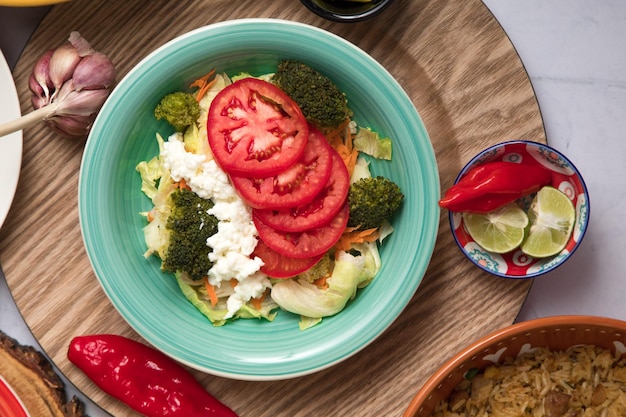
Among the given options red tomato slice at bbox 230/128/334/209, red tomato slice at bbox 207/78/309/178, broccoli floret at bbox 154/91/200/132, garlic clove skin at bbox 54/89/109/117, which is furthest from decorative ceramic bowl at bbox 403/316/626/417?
garlic clove skin at bbox 54/89/109/117

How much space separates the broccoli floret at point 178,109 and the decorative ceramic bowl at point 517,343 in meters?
1.24

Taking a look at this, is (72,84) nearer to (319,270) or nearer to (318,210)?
(318,210)

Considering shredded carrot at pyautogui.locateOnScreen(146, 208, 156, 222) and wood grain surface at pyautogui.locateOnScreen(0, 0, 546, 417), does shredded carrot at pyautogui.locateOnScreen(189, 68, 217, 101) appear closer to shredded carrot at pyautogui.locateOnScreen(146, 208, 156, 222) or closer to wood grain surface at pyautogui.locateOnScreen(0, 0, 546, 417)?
wood grain surface at pyautogui.locateOnScreen(0, 0, 546, 417)

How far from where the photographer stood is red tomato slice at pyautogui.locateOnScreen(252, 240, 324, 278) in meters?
2.61

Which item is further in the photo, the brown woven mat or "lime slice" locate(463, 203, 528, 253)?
the brown woven mat

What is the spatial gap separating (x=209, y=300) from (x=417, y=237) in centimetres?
80

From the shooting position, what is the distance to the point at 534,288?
2941 millimetres

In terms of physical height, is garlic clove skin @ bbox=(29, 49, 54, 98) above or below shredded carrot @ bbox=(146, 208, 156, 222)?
above

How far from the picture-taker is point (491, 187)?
2492 millimetres

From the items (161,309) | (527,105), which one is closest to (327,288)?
(161,309)

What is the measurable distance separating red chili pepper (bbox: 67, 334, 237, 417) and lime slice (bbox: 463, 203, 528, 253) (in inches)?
44.2

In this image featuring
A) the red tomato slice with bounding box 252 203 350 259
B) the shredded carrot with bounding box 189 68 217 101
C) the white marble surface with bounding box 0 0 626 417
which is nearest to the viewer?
the red tomato slice with bounding box 252 203 350 259

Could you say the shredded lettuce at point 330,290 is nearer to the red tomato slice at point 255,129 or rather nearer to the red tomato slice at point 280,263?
the red tomato slice at point 280,263

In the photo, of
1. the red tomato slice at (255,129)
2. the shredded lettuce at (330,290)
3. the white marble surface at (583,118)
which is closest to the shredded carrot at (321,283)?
the shredded lettuce at (330,290)
